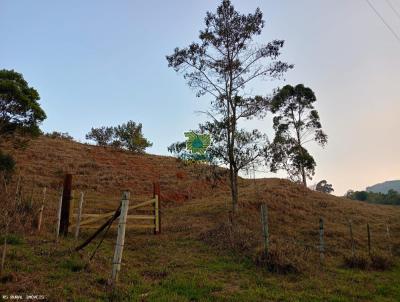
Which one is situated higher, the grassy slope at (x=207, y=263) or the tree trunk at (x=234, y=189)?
the tree trunk at (x=234, y=189)

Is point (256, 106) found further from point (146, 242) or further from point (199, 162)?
point (146, 242)

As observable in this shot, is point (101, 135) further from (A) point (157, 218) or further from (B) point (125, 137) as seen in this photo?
(A) point (157, 218)

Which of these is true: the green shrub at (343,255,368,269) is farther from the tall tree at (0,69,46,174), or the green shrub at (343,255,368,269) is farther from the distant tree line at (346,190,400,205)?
the distant tree line at (346,190,400,205)

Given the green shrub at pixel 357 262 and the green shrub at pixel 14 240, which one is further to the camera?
the green shrub at pixel 357 262

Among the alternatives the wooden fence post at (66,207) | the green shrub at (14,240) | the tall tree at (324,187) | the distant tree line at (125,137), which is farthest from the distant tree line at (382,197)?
the green shrub at (14,240)

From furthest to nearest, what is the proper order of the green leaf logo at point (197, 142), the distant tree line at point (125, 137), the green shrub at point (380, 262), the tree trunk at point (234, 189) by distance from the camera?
the distant tree line at point (125, 137), the tree trunk at point (234, 189), the green leaf logo at point (197, 142), the green shrub at point (380, 262)

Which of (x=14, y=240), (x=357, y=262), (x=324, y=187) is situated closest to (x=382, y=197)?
(x=324, y=187)

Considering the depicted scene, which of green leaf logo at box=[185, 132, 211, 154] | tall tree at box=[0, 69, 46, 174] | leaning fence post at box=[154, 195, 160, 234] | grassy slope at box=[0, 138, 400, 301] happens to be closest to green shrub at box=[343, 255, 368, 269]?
grassy slope at box=[0, 138, 400, 301]

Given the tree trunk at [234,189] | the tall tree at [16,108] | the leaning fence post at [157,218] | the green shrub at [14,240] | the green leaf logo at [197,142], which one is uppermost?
the tall tree at [16,108]

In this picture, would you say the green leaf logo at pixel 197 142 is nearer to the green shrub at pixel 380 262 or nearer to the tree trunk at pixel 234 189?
the tree trunk at pixel 234 189

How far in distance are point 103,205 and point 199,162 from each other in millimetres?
6430

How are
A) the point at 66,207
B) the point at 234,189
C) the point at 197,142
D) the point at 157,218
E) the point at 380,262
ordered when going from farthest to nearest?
the point at 234,189, the point at 197,142, the point at 157,218, the point at 66,207, the point at 380,262

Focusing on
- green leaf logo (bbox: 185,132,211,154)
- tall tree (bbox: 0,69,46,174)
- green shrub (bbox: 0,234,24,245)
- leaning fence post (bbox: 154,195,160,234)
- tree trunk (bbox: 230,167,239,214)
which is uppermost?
tall tree (bbox: 0,69,46,174)

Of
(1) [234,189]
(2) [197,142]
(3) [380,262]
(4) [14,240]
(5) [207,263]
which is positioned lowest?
(3) [380,262]
